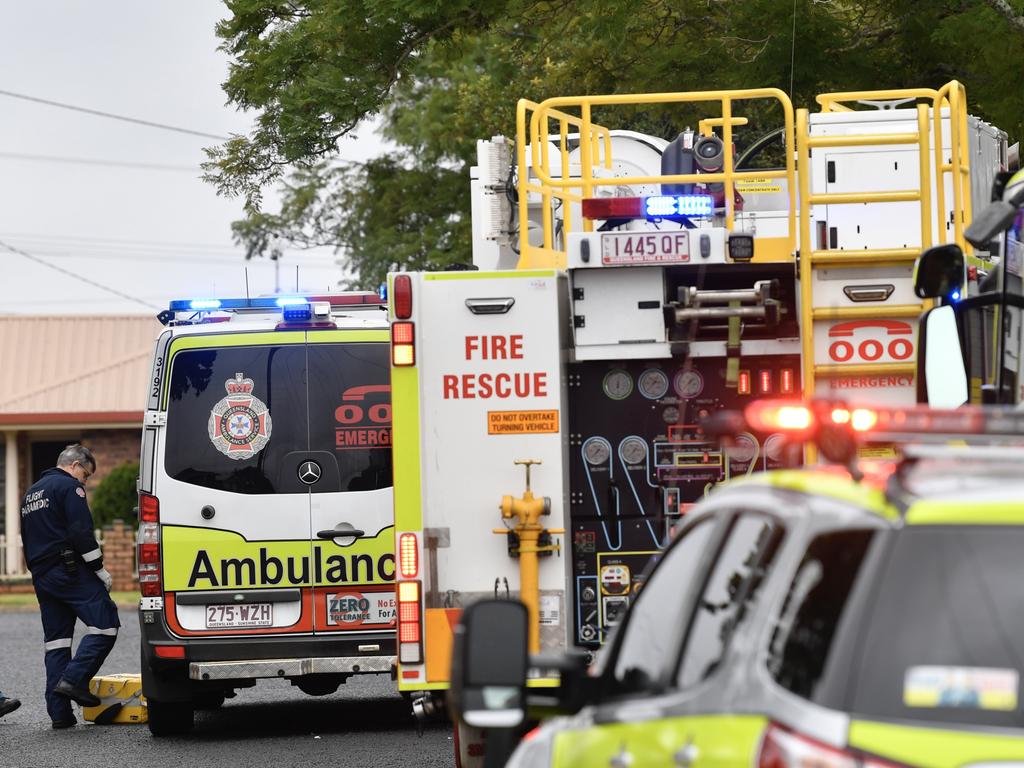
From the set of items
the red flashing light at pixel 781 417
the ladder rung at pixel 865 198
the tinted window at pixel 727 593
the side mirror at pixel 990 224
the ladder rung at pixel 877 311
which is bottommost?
the tinted window at pixel 727 593

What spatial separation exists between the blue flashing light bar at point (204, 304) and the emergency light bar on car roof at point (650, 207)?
347cm

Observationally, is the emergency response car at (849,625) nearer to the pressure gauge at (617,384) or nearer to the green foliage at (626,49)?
the pressure gauge at (617,384)

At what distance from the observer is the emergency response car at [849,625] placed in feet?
9.49

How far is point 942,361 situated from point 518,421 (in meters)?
2.07

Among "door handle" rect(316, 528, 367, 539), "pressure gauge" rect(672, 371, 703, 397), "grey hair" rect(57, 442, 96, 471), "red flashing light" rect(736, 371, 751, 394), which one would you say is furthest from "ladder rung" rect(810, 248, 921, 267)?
"grey hair" rect(57, 442, 96, 471)

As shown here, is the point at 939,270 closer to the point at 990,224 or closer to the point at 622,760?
the point at 990,224

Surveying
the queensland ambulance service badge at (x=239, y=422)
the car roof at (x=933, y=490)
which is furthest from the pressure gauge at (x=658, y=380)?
the car roof at (x=933, y=490)

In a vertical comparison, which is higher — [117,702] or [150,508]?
[150,508]

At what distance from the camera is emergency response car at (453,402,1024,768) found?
9.49 feet

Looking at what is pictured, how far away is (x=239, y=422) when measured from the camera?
11.0m

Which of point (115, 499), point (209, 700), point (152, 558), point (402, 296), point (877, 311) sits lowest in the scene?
point (209, 700)

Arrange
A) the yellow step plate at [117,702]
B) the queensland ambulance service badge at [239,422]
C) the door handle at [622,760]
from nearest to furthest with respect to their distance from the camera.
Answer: the door handle at [622,760] < the queensland ambulance service badge at [239,422] < the yellow step plate at [117,702]

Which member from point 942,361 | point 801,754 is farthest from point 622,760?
point 942,361

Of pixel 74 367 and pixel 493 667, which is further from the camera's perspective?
pixel 74 367
